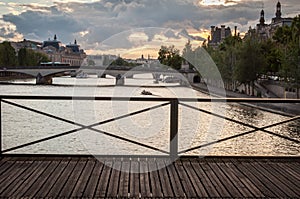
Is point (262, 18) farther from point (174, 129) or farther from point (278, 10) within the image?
point (174, 129)

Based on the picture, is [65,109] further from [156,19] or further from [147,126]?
[156,19]

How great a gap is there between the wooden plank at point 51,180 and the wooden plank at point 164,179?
118 centimetres

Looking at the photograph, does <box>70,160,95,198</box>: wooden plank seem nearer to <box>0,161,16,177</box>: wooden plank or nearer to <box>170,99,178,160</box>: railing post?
<box>0,161,16,177</box>: wooden plank

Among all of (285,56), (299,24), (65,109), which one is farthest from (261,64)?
(65,109)

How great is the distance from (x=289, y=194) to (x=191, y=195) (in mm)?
1034

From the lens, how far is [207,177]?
470 centimetres

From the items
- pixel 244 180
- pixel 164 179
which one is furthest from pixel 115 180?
pixel 244 180

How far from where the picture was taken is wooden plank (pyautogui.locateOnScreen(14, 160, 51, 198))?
4.06 metres

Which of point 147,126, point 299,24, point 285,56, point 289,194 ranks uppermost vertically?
point 299,24

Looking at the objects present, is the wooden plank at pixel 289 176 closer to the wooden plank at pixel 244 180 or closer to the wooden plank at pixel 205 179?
the wooden plank at pixel 244 180

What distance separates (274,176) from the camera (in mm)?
4801

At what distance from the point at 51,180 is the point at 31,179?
23cm

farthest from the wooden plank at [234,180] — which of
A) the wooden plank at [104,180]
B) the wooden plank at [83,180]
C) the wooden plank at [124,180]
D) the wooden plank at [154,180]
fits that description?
the wooden plank at [83,180]

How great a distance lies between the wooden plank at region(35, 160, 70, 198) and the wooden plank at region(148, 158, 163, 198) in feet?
3.51
